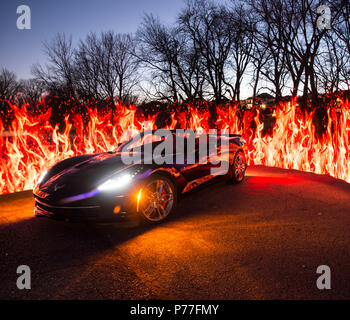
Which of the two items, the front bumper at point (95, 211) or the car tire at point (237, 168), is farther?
the car tire at point (237, 168)

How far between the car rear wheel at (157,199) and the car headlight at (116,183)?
0.94 ft

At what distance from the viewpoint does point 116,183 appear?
3756 millimetres

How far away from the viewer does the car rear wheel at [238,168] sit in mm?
6340

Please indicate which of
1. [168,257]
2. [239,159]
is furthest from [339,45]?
[168,257]

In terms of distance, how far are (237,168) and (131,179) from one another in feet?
11.3

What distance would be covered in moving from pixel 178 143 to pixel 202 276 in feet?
9.26
